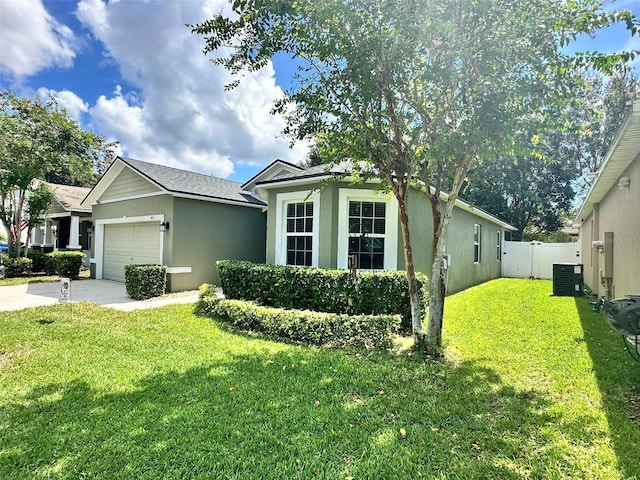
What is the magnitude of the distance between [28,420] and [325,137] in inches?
210

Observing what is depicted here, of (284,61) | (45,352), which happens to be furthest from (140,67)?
(45,352)

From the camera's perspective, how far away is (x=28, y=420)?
3291mm

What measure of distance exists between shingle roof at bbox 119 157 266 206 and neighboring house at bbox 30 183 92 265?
7.72 m

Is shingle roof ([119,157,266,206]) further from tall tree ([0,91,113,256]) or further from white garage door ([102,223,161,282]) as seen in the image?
tall tree ([0,91,113,256])

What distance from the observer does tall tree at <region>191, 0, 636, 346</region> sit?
14.8 feet

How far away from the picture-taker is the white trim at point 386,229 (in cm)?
843

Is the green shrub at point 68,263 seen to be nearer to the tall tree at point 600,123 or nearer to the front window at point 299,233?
the front window at point 299,233

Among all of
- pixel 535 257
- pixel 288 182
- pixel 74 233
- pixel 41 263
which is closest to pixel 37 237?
pixel 74 233

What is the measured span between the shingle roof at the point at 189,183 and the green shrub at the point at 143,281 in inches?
104

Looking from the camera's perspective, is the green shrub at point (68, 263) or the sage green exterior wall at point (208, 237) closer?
the sage green exterior wall at point (208, 237)

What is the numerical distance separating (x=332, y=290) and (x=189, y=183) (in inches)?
322


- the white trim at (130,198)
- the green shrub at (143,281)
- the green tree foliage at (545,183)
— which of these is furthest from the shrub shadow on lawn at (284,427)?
the green tree foliage at (545,183)

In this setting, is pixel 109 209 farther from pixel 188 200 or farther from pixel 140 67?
pixel 140 67

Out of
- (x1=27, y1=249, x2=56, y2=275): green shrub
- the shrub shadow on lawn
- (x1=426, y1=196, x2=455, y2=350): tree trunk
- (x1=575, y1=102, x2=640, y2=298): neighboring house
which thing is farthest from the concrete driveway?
(x1=575, y1=102, x2=640, y2=298): neighboring house
